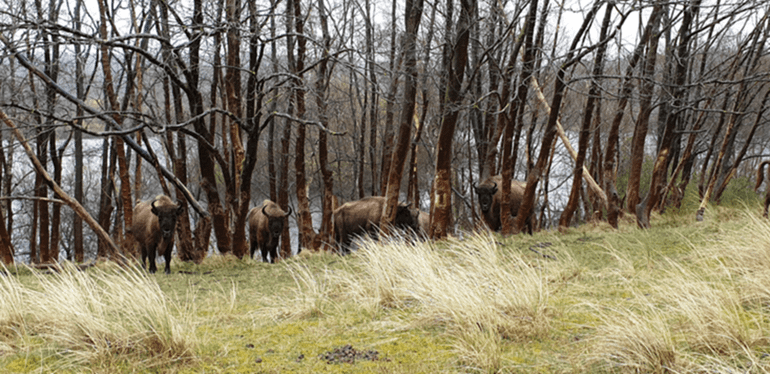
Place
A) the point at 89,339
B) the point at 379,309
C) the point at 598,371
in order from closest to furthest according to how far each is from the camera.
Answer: the point at 598,371
the point at 89,339
the point at 379,309

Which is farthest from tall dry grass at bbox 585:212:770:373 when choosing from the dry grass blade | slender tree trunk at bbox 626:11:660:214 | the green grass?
slender tree trunk at bbox 626:11:660:214

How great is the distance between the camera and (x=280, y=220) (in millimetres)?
13359

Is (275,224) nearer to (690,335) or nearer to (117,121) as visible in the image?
(117,121)

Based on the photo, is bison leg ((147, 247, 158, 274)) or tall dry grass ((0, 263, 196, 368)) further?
bison leg ((147, 247, 158, 274))

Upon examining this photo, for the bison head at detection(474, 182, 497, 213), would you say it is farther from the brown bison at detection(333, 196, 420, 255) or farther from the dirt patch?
the dirt patch

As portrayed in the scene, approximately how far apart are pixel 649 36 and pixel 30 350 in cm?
1148

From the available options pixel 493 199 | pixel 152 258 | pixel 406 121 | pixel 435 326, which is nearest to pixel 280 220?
pixel 152 258

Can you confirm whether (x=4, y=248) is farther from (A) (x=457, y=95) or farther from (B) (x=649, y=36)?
(B) (x=649, y=36)

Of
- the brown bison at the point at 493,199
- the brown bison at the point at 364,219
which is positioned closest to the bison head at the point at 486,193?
the brown bison at the point at 493,199

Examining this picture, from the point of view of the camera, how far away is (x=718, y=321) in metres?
3.34

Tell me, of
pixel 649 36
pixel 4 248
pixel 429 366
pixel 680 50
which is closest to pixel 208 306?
pixel 429 366

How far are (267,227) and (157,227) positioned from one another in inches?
150

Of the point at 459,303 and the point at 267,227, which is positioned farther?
the point at 267,227

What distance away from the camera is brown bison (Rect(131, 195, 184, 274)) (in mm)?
10039
